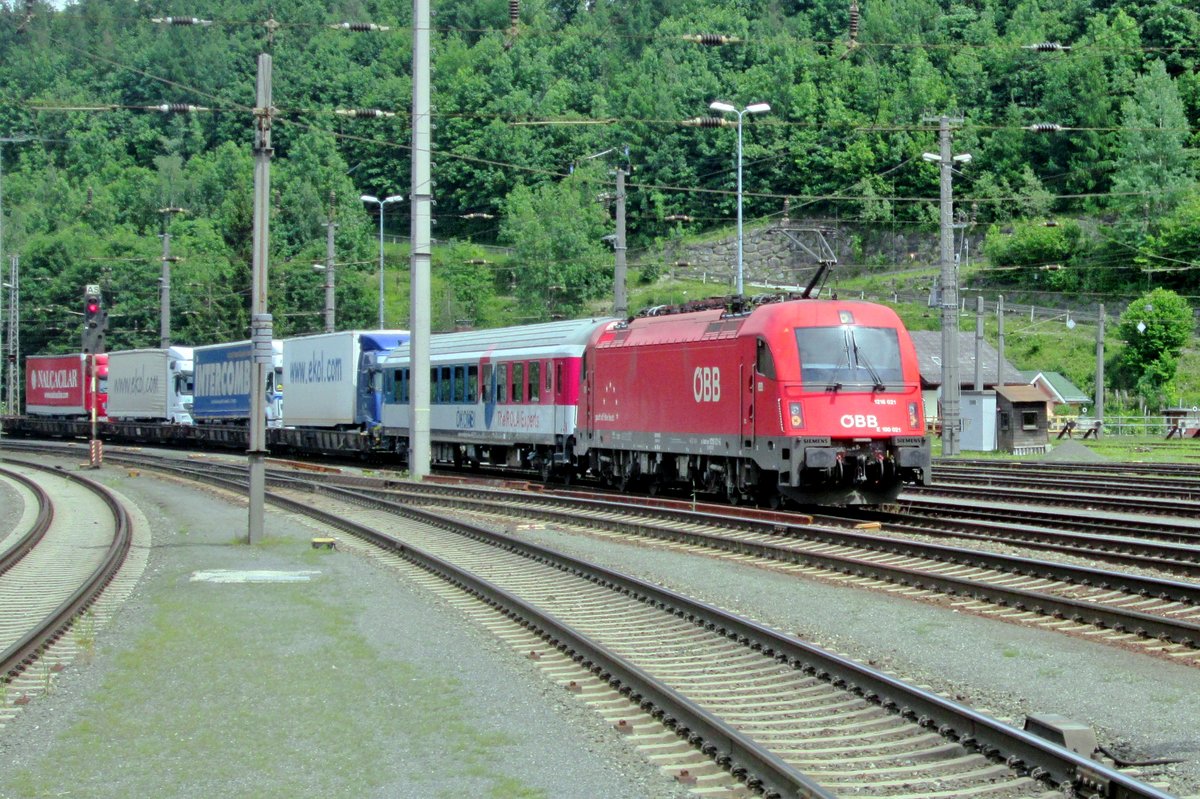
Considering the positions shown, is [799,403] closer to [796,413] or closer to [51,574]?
[796,413]

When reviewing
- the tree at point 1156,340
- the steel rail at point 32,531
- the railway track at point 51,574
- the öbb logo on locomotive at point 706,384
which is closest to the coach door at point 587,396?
the öbb logo on locomotive at point 706,384

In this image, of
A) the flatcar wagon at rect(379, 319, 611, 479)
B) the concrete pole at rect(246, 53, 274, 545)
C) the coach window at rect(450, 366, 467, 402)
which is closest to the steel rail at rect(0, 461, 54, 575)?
the concrete pole at rect(246, 53, 274, 545)

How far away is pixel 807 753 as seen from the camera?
7.49m

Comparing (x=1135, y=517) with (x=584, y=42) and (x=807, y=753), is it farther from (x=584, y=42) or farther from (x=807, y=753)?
(x=584, y=42)

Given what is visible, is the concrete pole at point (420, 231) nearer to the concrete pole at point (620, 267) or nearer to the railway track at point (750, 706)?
the concrete pole at point (620, 267)

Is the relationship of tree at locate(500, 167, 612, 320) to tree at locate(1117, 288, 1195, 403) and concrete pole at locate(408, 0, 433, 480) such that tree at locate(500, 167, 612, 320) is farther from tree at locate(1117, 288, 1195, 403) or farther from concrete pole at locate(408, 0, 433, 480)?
concrete pole at locate(408, 0, 433, 480)

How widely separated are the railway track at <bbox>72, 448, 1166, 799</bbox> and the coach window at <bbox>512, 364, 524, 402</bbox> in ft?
53.2

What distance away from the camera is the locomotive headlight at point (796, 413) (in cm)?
2020

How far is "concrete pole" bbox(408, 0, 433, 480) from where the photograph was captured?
30.6 meters

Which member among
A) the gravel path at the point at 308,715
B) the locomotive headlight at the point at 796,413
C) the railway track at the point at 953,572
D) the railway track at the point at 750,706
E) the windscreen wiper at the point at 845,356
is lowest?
the gravel path at the point at 308,715

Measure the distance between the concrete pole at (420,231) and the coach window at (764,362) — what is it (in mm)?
11340

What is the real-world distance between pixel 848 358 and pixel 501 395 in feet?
43.1

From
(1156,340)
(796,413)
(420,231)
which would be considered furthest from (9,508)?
(1156,340)

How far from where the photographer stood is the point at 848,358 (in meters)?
20.8
